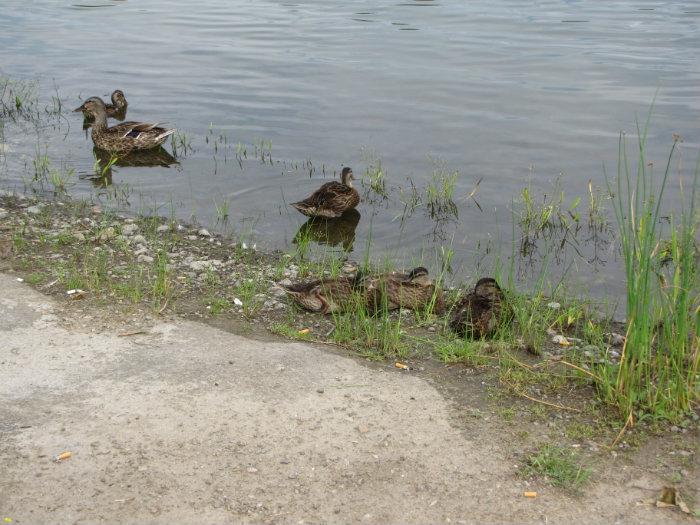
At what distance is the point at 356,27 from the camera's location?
18.5 m

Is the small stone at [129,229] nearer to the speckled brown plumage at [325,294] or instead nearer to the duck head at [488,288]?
the speckled brown plumage at [325,294]

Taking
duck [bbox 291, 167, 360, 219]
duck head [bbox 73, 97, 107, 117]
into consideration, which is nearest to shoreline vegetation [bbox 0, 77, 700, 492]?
duck [bbox 291, 167, 360, 219]

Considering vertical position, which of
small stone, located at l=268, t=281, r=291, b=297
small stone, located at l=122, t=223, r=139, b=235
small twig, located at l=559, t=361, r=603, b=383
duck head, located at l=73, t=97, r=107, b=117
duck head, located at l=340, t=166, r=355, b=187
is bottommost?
small stone, located at l=268, t=281, r=291, b=297

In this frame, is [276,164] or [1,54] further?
[1,54]

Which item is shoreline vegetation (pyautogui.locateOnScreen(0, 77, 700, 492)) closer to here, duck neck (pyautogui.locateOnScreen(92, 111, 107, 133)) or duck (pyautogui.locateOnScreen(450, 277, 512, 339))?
duck (pyautogui.locateOnScreen(450, 277, 512, 339))

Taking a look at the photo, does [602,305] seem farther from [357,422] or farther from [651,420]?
[357,422]

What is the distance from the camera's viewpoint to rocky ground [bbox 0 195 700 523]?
12.6ft

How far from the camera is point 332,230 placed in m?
8.93

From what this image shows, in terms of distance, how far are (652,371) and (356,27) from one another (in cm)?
1495

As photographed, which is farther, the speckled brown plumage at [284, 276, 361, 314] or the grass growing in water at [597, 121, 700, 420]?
the speckled brown plumage at [284, 276, 361, 314]

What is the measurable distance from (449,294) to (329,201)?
2493mm

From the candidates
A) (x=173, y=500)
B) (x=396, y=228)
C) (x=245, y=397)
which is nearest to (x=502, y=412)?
(x=245, y=397)

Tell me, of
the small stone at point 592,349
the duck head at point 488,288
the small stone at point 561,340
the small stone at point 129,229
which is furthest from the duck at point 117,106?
the small stone at point 592,349

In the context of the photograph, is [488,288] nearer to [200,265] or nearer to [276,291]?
[276,291]
